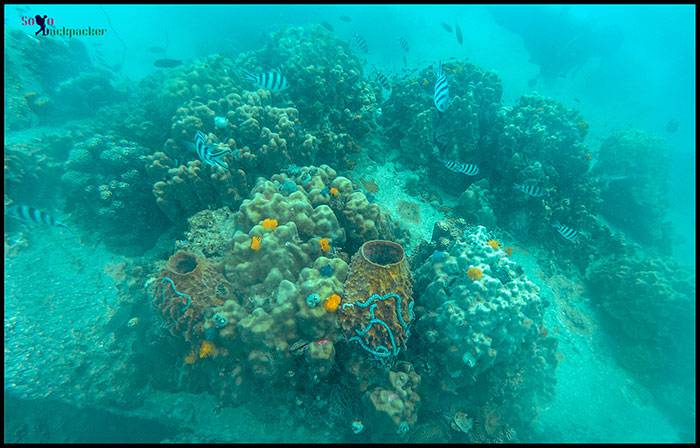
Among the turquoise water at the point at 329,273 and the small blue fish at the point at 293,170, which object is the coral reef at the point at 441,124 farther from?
the small blue fish at the point at 293,170

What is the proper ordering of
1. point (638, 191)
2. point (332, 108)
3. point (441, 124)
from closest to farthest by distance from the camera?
1. point (332, 108)
2. point (441, 124)
3. point (638, 191)

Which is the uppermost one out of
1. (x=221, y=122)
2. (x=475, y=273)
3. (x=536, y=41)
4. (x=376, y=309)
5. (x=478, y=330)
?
(x=536, y=41)

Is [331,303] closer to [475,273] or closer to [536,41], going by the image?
[475,273]

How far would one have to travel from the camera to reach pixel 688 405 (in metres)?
6.62

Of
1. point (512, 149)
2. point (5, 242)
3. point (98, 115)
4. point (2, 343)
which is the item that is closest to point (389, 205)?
point (512, 149)

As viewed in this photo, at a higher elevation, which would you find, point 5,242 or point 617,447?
point 617,447

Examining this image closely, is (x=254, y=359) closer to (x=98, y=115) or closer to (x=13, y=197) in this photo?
(x=13, y=197)


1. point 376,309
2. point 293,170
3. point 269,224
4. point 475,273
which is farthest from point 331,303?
point 293,170

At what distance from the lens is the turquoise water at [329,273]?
374cm

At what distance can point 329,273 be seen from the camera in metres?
3.63

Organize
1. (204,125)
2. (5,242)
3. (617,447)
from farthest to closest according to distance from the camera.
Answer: (204,125)
(5,242)
(617,447)

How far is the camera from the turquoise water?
3742 millimetres

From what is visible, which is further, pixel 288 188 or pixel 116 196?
pixel 116 196

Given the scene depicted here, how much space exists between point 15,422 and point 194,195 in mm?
4097
